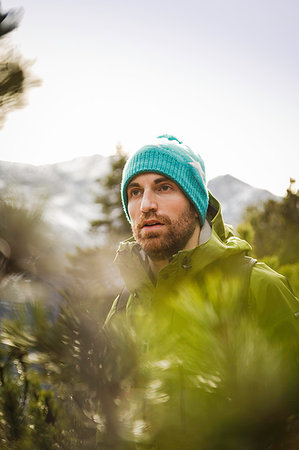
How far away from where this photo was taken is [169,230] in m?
2.06

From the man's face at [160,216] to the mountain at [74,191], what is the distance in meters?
0.39

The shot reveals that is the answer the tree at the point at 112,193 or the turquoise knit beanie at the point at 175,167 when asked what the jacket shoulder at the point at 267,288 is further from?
the tree at the point at 112,193

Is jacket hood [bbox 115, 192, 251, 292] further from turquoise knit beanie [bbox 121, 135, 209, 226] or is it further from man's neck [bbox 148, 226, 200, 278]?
turquoise knit beanie [bbox 121, 135, 209, 226]

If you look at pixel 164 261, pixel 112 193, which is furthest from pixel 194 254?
pixel 112 193

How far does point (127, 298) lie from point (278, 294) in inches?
41.2

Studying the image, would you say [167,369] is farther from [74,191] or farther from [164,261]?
[74,191]

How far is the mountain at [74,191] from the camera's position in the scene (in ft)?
2.27

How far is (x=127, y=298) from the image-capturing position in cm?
218

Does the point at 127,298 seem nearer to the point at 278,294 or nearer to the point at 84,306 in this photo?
the point at 278,294

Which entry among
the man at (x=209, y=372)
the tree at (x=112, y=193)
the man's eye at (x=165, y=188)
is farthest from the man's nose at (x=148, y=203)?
the tree at (x=112, y=193)

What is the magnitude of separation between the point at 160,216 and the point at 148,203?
0.12 metres

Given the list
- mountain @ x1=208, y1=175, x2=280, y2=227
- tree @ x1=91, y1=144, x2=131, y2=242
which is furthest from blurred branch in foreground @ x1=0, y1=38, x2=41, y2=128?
mountain @ x1=208, y1=175, x2=280, y2=227

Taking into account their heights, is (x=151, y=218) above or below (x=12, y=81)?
below

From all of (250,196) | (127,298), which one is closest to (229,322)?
(127,298)
